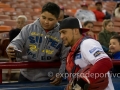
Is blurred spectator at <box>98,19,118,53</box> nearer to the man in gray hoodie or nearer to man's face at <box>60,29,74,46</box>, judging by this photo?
the man in gray hoodie

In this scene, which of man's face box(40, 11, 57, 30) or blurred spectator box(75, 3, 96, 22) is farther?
blurred spectator box(75, 3, 96, 22)

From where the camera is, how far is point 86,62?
2.19 m

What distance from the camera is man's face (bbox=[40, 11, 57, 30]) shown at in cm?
273

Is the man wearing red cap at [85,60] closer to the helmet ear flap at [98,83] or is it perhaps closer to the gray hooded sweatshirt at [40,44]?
the helmet ear flap at [98,83]

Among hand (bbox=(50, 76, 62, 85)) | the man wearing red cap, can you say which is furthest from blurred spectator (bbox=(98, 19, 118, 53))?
the man wearing red cap

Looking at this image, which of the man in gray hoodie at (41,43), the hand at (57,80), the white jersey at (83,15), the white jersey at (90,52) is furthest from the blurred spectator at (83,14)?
the white jersey at (90,52)

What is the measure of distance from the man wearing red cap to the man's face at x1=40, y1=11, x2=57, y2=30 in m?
0.43

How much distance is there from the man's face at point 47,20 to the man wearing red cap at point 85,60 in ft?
1.41

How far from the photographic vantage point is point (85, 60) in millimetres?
2184

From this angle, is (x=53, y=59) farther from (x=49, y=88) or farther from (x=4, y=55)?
(x=4, y=55)

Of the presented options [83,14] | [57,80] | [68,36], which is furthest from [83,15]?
[68,36]

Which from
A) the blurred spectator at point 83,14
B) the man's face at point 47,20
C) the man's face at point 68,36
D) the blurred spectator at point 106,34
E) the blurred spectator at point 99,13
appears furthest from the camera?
the blurred spectator at point 99,13

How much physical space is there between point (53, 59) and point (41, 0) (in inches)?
411

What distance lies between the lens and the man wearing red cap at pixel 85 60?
200 cm
